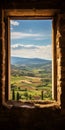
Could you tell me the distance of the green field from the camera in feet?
12.5

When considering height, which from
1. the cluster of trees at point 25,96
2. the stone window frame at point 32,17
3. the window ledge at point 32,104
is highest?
the stone window frame at point 32,17

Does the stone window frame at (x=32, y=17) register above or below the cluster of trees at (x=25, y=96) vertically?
above

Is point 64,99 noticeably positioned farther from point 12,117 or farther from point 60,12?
point 60,12

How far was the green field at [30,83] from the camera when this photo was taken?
12.5 feet

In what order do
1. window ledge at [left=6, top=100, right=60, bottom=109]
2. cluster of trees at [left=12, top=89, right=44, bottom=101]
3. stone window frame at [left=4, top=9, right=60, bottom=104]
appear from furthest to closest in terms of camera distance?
1. cluster of trees at [left=12, top=89, right=44, bottom=101]
2. stone window frame at [left=4, top=9, right=60, bottom=104]
3. window ledge at [left=6, top=100, right=60, bottom=109]

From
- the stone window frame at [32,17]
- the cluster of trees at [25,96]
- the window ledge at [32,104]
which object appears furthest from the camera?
the cluster of trees at [25,96]

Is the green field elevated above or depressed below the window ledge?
above

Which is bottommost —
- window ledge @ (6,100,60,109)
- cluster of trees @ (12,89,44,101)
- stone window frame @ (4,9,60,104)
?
window ledge @ (6,100,60,109)

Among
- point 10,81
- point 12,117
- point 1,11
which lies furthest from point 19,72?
point 1,11

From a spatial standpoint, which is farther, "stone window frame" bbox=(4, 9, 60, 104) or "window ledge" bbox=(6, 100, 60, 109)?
"stone window frame" bbox=(4, 9, 60, 104)

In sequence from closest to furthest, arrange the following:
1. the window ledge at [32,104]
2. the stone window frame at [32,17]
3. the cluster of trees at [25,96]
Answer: the window ledge at [32,104] < the stone window frame at [32,17] < the cluster of trees at [25,96]

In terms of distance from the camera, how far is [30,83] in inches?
150

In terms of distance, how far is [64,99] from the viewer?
337 centimetres

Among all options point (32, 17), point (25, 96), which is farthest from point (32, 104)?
point (32, 17)
